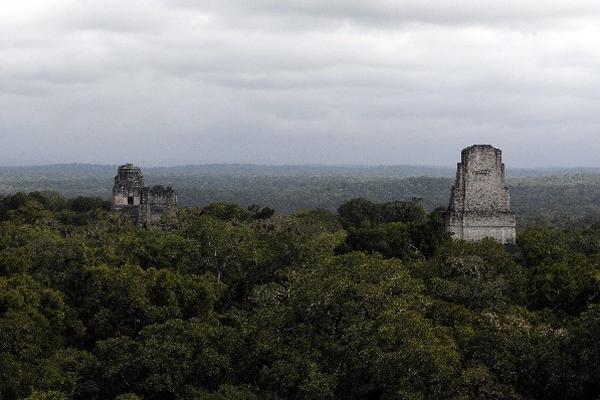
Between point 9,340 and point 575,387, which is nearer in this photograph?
point 575,387

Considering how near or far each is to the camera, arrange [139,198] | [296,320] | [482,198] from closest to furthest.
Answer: [296,320] → [482,198] → [139,198]

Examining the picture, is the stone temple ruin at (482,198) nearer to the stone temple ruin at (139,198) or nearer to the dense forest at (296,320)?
the dense forest at (296,320)

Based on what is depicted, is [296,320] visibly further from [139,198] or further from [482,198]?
[139,198]

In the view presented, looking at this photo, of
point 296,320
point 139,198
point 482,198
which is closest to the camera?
point 296,320

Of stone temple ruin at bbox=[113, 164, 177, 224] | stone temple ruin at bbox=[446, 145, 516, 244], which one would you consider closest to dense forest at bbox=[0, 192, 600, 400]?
stone temple ruin at bbox=[446, 145, 516, 244]

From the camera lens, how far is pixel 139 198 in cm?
4006

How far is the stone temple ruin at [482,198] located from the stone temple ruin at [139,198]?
15.3 metres

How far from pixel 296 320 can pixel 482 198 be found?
45.0 feet

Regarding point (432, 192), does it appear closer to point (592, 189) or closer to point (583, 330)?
point (592, 189)

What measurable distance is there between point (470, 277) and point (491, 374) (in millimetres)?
6568

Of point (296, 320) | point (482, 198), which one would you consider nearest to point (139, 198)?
point (482, 198)

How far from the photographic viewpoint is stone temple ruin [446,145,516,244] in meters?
29.8

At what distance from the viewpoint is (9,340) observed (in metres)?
18.6

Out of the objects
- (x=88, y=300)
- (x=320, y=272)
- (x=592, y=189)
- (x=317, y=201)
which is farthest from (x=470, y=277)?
(x=592, y=189)
